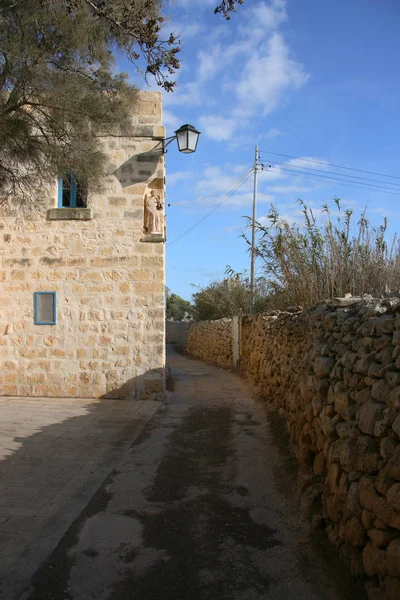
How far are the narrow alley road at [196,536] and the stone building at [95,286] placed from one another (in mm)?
2823

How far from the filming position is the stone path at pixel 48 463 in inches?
125

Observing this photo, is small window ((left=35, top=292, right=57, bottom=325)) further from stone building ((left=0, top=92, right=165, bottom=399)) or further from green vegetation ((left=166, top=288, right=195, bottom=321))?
green vegetation ((left=166, top=288, right=195, bottom=321))

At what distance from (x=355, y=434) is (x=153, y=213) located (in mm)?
6328

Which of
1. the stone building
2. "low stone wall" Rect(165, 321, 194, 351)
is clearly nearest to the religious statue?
the stone building

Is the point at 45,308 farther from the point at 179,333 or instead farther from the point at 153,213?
the point at 179,333

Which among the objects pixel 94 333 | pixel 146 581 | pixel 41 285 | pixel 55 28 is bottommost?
pixel 146 581

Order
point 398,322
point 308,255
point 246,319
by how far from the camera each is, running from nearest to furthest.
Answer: point 398,322 → point 308,255 → point 246,319

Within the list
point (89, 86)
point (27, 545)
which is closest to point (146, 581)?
point (27, 545)

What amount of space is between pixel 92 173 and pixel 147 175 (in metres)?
3.17

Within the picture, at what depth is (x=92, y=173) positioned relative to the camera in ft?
17.8

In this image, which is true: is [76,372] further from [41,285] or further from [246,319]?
[246,319]

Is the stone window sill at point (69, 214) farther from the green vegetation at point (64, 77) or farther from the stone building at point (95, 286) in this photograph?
the green vegetation at point (64, 77)

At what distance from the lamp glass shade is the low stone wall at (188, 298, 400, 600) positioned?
4.27 metres

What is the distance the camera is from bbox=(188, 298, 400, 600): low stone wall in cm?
228
